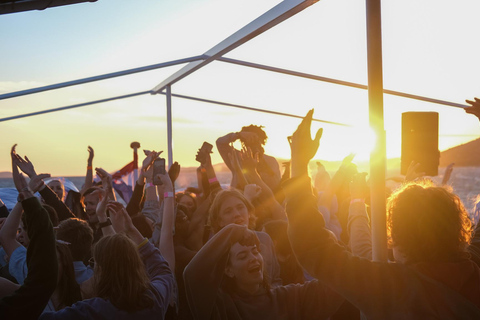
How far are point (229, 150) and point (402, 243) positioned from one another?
283 centimetres

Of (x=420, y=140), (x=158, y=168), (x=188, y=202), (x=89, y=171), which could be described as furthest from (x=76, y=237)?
(x=89, y=171)

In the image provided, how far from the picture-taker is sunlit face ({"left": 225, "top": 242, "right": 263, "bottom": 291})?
2.43 meters

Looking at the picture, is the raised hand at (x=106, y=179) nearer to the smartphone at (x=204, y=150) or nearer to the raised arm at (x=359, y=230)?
the smartphone at (x=204, y=150)

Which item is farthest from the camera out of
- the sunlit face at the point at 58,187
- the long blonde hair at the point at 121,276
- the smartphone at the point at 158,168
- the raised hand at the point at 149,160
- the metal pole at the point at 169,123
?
the metal pole at the point at 169,123

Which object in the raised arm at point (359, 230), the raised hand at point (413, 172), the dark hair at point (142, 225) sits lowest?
the dark hair at point (142, 225)

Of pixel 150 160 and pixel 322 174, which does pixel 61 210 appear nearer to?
pixel 150 160

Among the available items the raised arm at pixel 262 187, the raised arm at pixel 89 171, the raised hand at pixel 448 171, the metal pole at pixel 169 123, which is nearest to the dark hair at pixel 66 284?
the raised arm at pixel 262 187

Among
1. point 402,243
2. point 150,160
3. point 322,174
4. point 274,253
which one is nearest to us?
point 402,243

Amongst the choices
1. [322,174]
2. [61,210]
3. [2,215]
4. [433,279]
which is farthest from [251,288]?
[322,174]

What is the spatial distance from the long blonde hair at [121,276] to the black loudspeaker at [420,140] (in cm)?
195

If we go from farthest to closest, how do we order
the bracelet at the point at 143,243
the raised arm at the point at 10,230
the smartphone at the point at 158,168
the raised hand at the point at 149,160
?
the raised hand at the point at 149,160 → the smartphone at the point at 158,168 → the raised arm at the point at 10,230 → the bracelet at the point at 143,243

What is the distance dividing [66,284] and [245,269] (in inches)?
36.4

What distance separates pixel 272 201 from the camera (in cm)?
389

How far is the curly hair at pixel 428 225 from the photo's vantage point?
1857 millimetres
